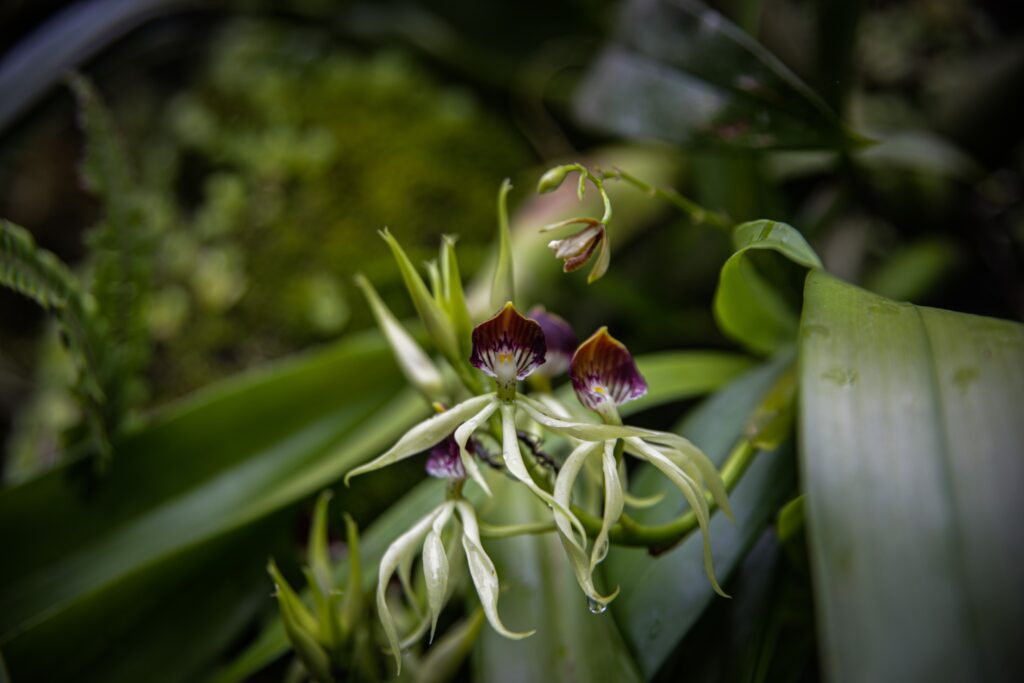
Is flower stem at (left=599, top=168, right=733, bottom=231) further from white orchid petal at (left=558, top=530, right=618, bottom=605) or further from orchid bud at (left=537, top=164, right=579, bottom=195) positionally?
white orchid petal at (left=558, top=530, right=618, bottom=605)

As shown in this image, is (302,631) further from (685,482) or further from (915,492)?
(915,492)

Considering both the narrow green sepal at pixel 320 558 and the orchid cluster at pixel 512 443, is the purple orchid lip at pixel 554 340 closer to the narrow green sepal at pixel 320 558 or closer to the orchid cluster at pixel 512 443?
the orchid cluster at pixel 512 443

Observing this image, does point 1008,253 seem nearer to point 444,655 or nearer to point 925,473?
point 925,473

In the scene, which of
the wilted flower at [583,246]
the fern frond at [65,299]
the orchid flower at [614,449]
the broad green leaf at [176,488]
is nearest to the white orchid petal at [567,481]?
the orchid flower at [614,449]

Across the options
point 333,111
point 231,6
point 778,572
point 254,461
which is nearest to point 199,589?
point 254,461

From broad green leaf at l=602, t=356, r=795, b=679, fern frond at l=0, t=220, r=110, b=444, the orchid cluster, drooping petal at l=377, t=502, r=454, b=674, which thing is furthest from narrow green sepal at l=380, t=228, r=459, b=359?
fern frond at l=0, t=220, r=110, b=444
